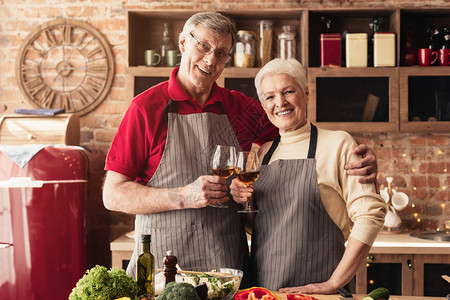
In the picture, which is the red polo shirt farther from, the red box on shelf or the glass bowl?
the red box on shelf

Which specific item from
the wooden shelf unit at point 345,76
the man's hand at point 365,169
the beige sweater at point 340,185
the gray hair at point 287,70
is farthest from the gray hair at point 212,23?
the wooden shelf unit at point 345,76

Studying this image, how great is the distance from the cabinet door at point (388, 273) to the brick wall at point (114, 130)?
70cm

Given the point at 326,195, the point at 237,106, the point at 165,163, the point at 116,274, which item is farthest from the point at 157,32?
the point at 116,274

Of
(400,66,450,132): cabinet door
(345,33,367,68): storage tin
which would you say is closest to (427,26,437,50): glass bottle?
(400,66,450,132): cabinet door

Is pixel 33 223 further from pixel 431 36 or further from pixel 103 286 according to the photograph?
pixel 431 36

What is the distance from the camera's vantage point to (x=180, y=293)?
1.10 metres

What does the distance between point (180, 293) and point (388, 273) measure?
7.36ft

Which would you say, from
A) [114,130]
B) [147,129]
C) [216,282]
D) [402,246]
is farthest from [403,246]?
[114,130]

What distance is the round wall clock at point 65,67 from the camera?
3.65 m

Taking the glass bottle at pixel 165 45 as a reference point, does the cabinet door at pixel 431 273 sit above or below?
below

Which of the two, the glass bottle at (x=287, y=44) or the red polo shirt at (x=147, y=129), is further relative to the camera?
the glass bottle at (x=287, y=44)

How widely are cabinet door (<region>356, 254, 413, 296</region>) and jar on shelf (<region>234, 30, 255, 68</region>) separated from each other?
1512 mm

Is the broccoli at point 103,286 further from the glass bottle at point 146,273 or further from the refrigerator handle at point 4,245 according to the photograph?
the refrigerator handle at point 4,245

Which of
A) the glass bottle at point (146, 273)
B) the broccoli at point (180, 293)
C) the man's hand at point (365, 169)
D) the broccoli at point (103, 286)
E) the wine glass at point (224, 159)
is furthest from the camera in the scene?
the man's hand at point (365, 169)
